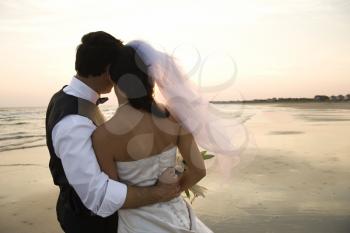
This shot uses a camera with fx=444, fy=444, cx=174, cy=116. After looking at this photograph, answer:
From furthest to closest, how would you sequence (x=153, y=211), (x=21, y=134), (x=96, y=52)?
(x=21, y=134), (x=96, y=52), (x=153, y=211)

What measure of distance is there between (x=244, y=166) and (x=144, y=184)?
672cm

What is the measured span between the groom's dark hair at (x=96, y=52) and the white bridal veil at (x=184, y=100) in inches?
11.2

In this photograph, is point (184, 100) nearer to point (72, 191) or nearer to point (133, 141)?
point (133, 141)

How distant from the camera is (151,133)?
88.9 inches

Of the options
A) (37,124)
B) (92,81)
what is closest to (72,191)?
(92,81)

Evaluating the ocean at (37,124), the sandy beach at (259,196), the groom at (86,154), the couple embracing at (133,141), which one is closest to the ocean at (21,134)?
the ocean at (37,124)

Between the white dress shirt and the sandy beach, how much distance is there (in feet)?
2.54

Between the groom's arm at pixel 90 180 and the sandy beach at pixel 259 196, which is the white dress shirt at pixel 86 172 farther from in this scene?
the sandy beach at pixel 259 196

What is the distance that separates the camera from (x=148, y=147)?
227cm

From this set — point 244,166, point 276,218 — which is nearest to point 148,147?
point 276,218

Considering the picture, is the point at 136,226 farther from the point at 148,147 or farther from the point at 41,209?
the point at 41,209

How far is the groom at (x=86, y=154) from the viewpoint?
228 cm

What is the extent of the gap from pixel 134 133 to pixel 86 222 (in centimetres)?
87

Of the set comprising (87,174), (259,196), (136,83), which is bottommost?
(259,196)
